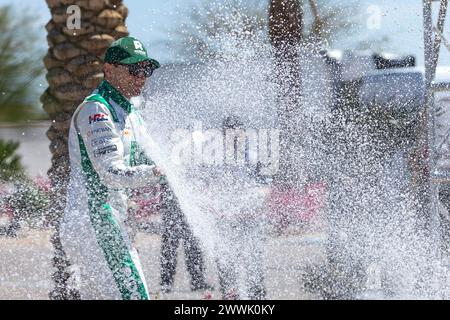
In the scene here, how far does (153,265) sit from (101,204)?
378 centimetres

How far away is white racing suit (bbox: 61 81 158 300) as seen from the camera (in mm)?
4332

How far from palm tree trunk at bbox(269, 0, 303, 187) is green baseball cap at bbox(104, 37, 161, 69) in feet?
14.4

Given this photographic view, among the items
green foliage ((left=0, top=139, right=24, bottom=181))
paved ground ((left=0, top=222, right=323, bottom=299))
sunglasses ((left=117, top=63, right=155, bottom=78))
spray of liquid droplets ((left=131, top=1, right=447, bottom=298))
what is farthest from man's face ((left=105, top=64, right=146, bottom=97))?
green foliage ((left=0, top=139, right=24, bottom=181))

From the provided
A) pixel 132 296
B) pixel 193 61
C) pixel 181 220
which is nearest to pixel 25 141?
pixel 193 61

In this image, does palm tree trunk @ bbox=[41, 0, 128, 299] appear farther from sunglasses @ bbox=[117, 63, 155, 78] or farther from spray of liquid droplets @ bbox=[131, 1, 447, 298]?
sunglasses @ bbox=[117, 63, 155, 78]

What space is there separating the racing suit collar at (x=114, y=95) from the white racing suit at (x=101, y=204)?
3 cm

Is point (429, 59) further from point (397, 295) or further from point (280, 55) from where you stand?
point (280, 55)

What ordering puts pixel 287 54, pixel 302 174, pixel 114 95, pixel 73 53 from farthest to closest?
pixel 287 54, pixel 73 53, pixel 302 174, pixel 114 95

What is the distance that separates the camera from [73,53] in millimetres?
9617

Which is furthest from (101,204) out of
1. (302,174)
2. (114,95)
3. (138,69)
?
(302,174)

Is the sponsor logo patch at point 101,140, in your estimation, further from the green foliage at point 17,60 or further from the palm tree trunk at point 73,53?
the green foliage at point 17,60

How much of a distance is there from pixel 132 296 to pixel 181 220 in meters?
2.49

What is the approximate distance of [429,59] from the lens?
6750 mm

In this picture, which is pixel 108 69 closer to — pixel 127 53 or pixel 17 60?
pixel 127 53
